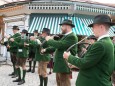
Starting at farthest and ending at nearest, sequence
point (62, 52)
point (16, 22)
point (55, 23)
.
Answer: point (16, 22), point (55, 23), point (62, 52)

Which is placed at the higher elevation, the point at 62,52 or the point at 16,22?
the point at 62,52

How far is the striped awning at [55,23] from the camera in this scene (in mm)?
14481

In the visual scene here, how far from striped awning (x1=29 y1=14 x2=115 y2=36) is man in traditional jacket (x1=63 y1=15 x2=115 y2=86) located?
420 inches

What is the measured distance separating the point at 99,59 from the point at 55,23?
11.6m

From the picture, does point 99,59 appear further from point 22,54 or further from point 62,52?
point 22,54

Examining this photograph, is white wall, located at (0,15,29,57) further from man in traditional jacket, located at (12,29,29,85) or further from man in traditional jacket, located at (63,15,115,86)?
man in traditional jacket, located at (63,15,115,86)

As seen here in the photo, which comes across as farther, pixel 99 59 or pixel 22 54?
pixel 22 54

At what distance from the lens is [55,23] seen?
48.9 feet

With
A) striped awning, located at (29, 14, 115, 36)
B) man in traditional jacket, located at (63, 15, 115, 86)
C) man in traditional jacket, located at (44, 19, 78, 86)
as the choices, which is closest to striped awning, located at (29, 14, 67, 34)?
striped awning, located at (29, 14, 115, 36)

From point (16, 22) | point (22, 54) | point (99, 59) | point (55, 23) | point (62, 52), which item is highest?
point (99, 59)

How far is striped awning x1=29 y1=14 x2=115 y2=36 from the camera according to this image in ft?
47.5

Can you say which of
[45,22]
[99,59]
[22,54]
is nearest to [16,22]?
[45,22]

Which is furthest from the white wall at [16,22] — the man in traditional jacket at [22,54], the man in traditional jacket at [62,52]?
the man in traditional jacket at [62,52]

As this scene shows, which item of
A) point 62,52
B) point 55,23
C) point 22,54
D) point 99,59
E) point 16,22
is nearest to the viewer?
point 99,59
